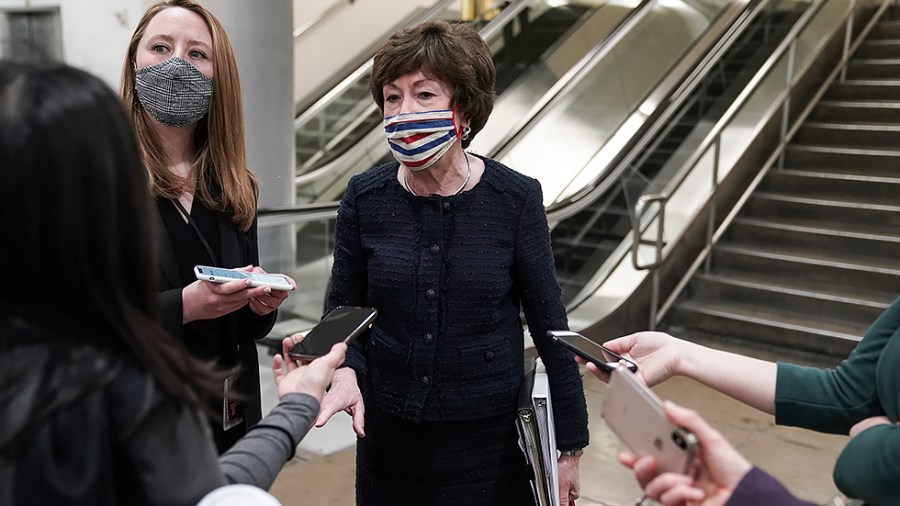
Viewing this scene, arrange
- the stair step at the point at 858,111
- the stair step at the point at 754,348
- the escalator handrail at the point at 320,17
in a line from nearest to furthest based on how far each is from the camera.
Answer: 1. the stair step at the point at 754,348
2. the stair step at the point at 858,111
3. the escalator handrail at the point at 320,17

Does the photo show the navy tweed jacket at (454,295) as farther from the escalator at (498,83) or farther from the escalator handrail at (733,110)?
the escalator at (498,83)

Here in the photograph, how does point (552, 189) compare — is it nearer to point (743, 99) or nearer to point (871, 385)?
point (743, 99)

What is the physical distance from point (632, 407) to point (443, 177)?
97 centimetres

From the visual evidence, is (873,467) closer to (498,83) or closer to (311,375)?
(311,375)

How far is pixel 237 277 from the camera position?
161 cm

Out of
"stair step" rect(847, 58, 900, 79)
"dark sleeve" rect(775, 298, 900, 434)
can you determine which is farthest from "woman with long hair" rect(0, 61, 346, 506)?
"stair step" rect(847, 58, 900, 79)

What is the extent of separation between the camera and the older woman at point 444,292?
1.87 metres

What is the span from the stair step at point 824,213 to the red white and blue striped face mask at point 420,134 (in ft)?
16.9

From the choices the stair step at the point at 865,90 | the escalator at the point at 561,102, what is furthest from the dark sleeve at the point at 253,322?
the stair step at the point at 865,90

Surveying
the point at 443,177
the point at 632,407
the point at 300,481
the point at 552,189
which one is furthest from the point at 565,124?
the point at 632,407

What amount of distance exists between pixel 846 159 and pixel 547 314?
5.57 meters

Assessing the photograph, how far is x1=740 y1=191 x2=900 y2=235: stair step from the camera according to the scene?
5.98 m

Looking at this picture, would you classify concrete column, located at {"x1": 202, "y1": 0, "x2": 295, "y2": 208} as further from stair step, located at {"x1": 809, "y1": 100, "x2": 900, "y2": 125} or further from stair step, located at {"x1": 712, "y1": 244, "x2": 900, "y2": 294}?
stair step, located at {"x1": 809, "y1": 100, "x2": 900, "y2": 125}

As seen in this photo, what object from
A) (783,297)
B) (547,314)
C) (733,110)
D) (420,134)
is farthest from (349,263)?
(733,110)
